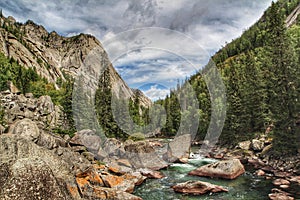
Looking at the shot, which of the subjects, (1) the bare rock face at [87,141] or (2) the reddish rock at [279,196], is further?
(1) the bare rock face at [87,141]

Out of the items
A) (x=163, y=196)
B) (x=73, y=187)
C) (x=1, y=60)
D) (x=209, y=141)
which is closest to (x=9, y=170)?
(x=73, y=187)

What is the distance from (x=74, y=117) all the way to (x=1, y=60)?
94.8ft

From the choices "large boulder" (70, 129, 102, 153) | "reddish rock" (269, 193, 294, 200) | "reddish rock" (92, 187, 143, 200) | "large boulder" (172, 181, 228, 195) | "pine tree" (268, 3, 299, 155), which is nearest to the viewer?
"reddish rock" (92, 187, 143, 200)

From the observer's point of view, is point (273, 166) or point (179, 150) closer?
point (273, 166)

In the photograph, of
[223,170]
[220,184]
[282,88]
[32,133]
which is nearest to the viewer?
[220,184]

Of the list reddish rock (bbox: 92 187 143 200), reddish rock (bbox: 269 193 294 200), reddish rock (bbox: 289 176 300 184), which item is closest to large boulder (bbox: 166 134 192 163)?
reddish rock (bbox: 289 176 300 184)

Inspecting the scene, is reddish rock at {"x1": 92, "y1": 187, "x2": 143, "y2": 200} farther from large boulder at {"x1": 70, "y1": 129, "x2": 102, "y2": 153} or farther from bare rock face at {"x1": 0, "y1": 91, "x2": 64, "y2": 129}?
bare rock face at {"x1": 0, "y1": 91, "x2": 64, "y2": 129}

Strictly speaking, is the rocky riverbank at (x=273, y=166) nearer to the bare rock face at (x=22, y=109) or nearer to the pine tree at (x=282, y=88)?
the pine tree at (x=282, y=88)

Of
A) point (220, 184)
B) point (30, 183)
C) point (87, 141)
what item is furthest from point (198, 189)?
point (87, 141)

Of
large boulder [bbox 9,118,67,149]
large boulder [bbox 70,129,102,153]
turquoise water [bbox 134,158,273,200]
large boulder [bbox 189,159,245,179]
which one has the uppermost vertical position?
large boulder [bbox 9,118,67,149]

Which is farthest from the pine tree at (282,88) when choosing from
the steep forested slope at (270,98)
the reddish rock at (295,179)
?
the reddish rock at (295,179)

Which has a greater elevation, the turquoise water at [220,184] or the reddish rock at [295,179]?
the reddish rock at [295,179]

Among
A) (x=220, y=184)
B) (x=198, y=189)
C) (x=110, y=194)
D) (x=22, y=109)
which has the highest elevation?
(x=22, y=109)

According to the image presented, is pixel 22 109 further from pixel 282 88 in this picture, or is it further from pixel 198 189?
pixel 282 88
